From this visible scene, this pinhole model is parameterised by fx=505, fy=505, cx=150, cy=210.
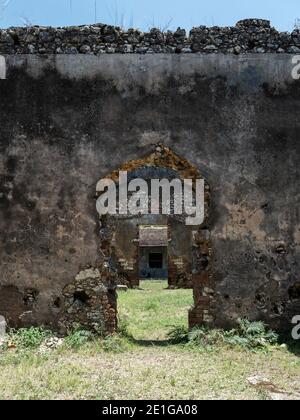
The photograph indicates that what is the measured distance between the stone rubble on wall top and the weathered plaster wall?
134 millimetres

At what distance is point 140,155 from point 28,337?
314cm

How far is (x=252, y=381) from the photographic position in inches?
221

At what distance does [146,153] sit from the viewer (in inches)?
301

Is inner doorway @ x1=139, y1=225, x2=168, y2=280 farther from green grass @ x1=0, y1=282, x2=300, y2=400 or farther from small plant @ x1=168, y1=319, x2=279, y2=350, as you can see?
small plant @ x1=168, y1=319, x2=279, y2=350

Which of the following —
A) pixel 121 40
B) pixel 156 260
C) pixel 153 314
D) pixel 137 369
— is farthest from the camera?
pixel 156 260

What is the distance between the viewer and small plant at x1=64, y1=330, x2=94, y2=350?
7129 mm

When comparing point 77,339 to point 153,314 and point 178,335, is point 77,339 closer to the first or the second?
point 178,335

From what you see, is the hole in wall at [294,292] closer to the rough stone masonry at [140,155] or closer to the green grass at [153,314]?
the rough stone masonry at [140,155]

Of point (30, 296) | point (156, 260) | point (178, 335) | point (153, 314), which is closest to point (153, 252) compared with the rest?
point (156, 260)

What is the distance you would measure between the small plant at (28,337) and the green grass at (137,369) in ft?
0.05

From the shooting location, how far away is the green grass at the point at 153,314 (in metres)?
8.83

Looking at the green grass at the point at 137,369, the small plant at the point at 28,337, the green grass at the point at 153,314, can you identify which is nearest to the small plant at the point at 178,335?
the green grass at the point at 153,314
